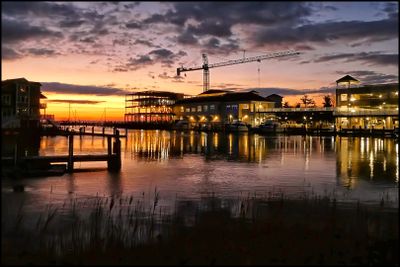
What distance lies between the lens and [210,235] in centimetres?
1059

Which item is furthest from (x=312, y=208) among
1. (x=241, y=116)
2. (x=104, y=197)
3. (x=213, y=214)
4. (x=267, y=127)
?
(x=241, y=116)

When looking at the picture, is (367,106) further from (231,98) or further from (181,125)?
(181,125)

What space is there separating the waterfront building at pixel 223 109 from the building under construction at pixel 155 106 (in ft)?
47.9

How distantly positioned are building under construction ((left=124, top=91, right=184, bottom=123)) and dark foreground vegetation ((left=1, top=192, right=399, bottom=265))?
424 feet

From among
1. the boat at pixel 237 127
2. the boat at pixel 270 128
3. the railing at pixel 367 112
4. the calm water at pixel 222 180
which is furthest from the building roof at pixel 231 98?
the calm water at pixel 222 180

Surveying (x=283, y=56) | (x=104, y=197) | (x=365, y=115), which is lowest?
(x=104, y=197)

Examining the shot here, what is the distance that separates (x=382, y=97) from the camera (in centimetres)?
8800

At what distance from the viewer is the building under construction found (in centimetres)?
15188

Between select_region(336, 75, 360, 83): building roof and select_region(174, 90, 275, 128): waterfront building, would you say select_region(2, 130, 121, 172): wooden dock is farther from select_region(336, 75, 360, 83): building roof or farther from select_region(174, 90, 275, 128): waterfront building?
select_region(174, 90, 275, 128): waterfront building

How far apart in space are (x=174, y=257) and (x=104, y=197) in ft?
30.7

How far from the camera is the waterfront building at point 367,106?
82688 millimetres

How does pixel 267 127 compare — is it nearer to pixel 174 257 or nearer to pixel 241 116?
pixel 241 116

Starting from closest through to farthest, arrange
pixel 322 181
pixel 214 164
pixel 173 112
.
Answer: pixel 322 181 → pixel 214 164 → pixel 173 112

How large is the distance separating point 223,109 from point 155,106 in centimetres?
4405
